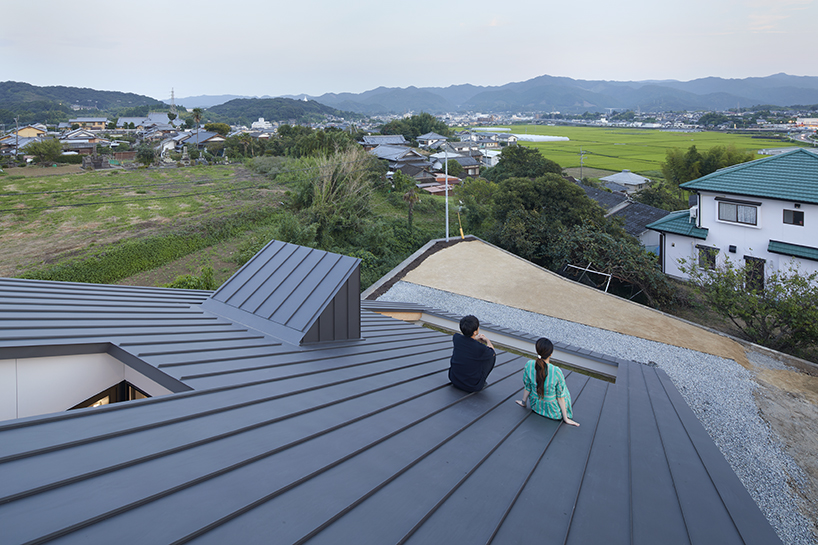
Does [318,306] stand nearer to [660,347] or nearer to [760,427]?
[760,427]

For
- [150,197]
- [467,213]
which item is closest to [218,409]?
[467,213]

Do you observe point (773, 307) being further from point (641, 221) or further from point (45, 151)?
point (45, 151)

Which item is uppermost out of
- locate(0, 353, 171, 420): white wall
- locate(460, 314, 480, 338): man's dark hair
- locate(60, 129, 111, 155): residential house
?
locate(60, 129, 111, 155): residential house

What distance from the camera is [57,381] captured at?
3.13 m

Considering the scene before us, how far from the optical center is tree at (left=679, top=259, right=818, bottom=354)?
1054 cm

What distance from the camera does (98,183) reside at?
26906mm

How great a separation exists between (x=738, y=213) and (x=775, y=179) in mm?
1466

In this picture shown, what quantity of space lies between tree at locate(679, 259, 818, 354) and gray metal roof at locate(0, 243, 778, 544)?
28.9 ft

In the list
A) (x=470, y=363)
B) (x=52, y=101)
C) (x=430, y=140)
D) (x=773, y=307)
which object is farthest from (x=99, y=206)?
(x=52, y=101)

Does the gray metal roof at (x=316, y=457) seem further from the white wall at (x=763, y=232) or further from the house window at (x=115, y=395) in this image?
the white wall at (x=763, y=232)

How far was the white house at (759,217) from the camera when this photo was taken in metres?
14.3

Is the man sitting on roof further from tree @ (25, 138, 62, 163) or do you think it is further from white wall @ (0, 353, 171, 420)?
tree @ (25, 138, 62, 163)

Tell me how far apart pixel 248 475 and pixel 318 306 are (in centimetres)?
261

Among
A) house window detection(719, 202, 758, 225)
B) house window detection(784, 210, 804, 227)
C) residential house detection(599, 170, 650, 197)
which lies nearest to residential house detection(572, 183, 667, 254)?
house window detection(719, 202, 758, 225)
